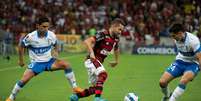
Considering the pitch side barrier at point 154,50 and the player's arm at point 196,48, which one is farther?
the pitch side barrier at point 154,50

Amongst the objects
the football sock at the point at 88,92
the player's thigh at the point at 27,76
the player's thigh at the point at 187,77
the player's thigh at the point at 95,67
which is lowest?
the football sock at the point at 88,92

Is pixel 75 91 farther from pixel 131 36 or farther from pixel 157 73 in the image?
pixel 131 36

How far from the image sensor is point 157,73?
20688 millimetres

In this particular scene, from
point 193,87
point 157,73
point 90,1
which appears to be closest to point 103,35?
point 193,87

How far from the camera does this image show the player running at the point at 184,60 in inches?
445

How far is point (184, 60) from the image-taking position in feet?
39.3

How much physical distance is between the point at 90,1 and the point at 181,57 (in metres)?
26.1

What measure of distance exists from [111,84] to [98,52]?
5.18m

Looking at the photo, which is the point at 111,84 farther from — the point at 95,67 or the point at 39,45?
the point at 95,67

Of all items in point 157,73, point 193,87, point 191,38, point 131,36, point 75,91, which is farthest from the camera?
point 131,36

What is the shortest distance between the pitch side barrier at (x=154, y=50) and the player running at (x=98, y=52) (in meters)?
20.1

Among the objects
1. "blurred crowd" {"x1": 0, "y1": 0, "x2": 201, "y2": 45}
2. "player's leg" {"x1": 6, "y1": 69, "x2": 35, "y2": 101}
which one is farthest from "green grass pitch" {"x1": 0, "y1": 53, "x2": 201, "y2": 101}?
"blurred crowd" {"x1": 0, "y1": 0, "x2": 201, "y2": 45}

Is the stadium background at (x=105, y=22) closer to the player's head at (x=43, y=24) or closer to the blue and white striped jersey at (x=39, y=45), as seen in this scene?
the blue and white striped jersey at (x=39, y=45)

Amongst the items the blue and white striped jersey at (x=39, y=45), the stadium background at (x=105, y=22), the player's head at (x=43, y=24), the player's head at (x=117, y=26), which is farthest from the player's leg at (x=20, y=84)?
the stadium background at (x=105, y=22)
